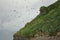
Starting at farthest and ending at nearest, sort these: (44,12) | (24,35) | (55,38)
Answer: (44,12), (24,35), (55,38)

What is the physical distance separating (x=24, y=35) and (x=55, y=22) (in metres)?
6.21

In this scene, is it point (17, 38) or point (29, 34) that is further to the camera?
point (17, 38)

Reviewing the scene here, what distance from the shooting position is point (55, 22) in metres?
35.5

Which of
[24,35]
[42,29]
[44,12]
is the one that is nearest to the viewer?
[42,29]

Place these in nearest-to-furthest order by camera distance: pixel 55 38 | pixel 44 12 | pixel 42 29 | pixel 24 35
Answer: pixel 55 38 → pixel 42 29 → pixel 24 35 → pixel 44 12

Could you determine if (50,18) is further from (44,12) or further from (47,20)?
(44,12)

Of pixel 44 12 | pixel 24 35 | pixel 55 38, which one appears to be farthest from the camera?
pixel 44 12

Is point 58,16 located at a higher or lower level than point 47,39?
higher

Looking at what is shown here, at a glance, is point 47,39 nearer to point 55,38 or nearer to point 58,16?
point 55,38

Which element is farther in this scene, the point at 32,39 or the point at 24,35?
the point at 24,35

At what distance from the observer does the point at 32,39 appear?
121 ft

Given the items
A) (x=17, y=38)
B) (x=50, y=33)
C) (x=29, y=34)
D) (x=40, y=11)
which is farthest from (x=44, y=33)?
(x=40, y=11)

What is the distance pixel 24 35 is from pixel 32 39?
3407 mm

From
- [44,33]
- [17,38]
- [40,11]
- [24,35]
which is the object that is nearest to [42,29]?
[44,33]
